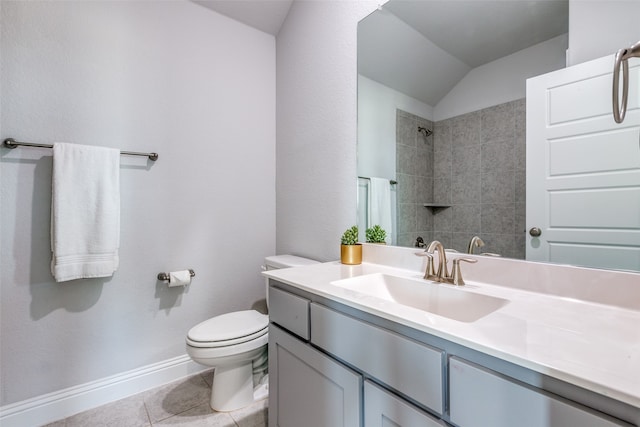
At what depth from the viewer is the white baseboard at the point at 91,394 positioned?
1414 mm

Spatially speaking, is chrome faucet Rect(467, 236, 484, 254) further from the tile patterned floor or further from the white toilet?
the tile patterned floor

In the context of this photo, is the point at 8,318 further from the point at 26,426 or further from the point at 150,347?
the point at 150,347

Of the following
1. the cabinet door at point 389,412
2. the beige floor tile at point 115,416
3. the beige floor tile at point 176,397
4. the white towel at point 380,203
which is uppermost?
the white towel at point 380,203

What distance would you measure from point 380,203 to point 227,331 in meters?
1.05

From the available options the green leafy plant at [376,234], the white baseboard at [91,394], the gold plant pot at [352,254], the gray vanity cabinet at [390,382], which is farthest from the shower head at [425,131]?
the white baseboard at [91,394]

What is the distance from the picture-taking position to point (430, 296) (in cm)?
103

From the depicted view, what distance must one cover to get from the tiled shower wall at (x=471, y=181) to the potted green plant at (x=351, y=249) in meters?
0.21

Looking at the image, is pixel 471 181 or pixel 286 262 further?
pixel 286 262

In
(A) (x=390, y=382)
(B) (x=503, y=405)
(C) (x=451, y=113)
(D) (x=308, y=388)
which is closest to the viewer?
(B) (x=503, y=405)

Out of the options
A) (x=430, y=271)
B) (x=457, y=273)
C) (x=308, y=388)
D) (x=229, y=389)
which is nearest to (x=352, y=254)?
(x=430, y=271)

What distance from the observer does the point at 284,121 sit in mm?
2150

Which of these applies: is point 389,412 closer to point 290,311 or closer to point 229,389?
point 290,311

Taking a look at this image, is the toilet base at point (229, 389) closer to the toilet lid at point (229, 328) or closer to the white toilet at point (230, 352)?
the white toilet at point (230, 352)

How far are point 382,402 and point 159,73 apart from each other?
81.6 inches
